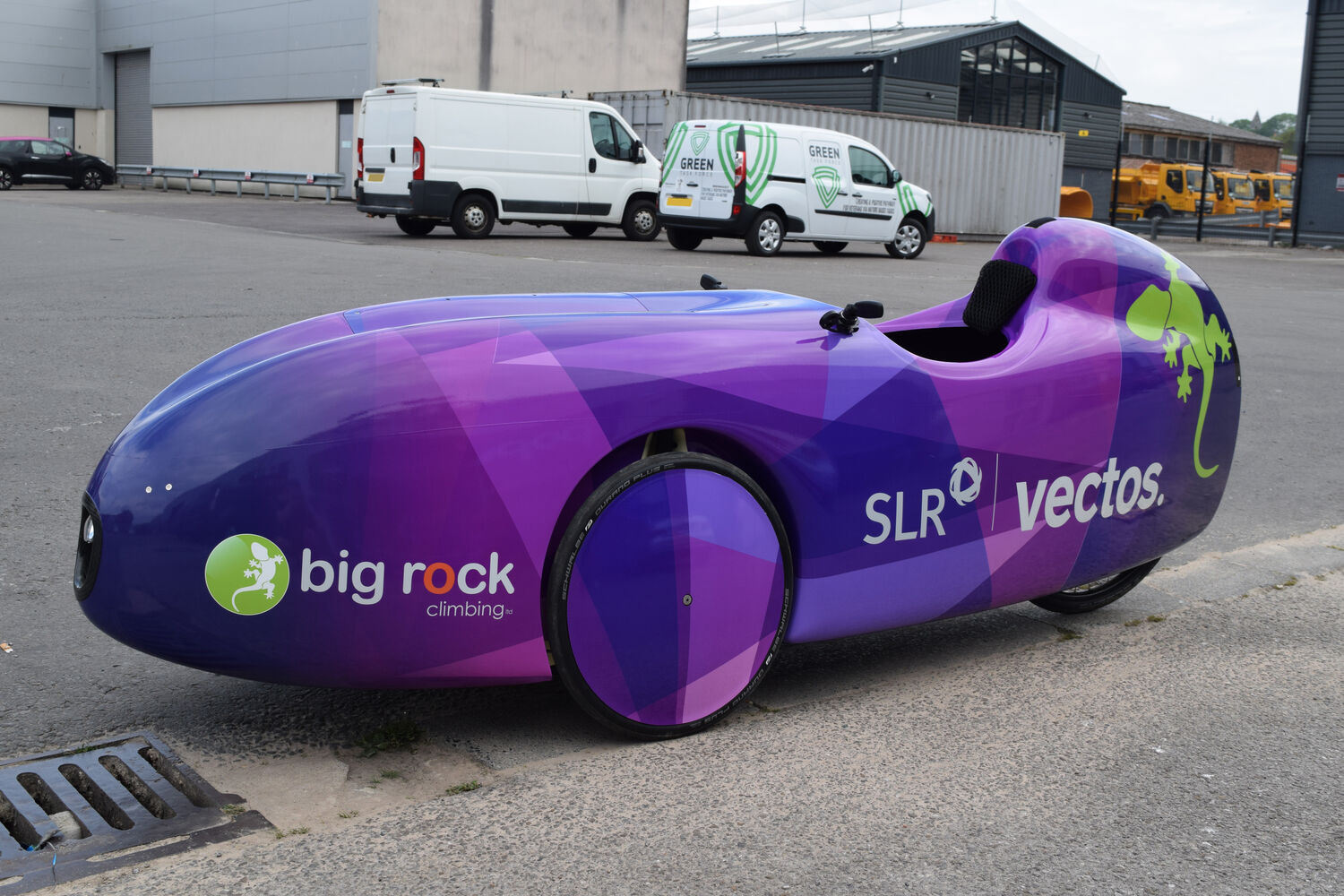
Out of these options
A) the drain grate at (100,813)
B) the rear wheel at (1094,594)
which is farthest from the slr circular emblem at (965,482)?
the drain grate at (100,813)

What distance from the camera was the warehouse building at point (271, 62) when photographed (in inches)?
1268

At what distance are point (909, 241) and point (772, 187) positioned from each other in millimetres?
3062

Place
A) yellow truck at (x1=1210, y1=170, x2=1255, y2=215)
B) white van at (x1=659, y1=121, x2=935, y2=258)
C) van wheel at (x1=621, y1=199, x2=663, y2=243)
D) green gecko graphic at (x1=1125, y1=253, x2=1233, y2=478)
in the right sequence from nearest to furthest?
green gecko graphic at (x1=1125, y1=253, x2=1233, y2=478) → white van at (x1=659, y1=121, x2=935, y2=258) → van wheel at (x1=621, y1=199, x2=663, y2=243) → yellow truck at (x1=1210, y1=170, x2=1255, y2=215)

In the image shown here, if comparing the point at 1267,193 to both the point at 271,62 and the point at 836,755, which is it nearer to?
the point at 271,62

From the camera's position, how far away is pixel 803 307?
3346mm

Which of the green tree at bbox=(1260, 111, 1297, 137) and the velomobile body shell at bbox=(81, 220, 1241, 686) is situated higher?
the green tree at bbox=(1260, 111, 1297, 137)

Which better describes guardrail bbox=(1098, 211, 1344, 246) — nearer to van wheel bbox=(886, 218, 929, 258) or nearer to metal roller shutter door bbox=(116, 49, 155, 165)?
van wheel bbox=(886, 218, 929, 258)

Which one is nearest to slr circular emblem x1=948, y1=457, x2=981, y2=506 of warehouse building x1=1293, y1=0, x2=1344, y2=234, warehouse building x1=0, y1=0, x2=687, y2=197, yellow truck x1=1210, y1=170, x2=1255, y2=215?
warehouse building x1=0, y1=0, x2=687, y2=197

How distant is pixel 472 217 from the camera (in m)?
20.0

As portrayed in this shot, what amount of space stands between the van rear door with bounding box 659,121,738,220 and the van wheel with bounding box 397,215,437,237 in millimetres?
3637

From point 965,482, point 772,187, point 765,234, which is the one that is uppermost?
point 772,187

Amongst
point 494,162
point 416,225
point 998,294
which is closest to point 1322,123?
point 494,162

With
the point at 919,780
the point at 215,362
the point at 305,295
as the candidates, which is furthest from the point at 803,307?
the point at 305,295

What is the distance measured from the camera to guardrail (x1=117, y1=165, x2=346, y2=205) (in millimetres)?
31875
